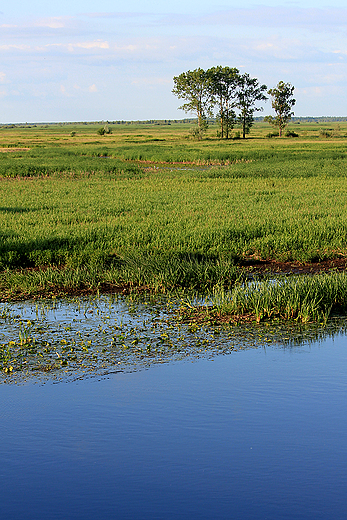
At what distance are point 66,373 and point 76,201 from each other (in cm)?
1597

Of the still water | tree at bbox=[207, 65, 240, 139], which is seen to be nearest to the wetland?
the still water

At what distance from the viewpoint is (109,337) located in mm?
8547

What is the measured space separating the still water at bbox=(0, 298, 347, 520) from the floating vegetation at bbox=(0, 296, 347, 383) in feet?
1.03

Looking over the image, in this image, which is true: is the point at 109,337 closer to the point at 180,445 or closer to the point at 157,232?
the point at 180,445

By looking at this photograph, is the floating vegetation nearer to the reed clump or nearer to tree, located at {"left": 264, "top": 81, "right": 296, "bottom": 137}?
the reed clump

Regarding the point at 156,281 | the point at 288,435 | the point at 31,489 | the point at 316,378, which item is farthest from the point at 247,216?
the point at 31,489

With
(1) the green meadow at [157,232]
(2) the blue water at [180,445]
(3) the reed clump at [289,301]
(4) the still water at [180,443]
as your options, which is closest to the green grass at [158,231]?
(1) the green meadow at [157,232]

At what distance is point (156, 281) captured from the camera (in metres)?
11.2

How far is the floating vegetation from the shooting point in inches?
291

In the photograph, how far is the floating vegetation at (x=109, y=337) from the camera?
7379 millimetres

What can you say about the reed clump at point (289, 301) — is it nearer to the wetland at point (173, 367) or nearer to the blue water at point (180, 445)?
the wetland at point (173, 367)

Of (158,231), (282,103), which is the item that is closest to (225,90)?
(282,103)

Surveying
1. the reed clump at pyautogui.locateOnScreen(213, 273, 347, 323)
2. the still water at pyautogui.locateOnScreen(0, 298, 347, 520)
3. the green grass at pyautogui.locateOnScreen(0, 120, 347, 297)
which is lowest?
the still water at pyautogui.locateOnScreen(0, 298, 347, 520)

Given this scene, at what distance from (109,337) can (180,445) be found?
3.48 metres
